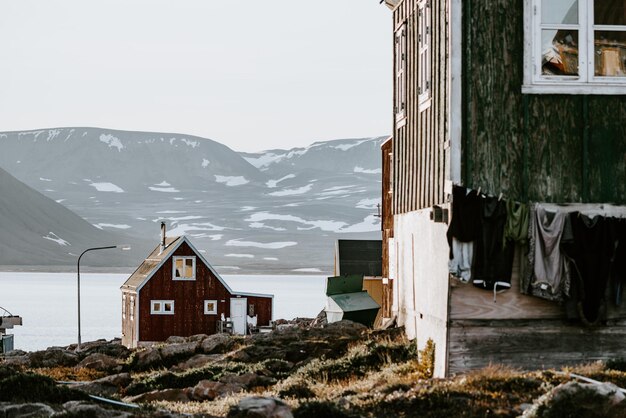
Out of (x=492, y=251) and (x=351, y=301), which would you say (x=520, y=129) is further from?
(x=351, y=301)

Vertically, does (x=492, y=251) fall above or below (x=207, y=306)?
above

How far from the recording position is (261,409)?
1427 cm

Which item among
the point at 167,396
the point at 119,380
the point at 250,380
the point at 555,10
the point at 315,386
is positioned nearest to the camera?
the point at 555,10

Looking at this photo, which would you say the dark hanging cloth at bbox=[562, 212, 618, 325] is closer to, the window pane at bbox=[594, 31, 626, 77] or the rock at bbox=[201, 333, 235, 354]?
the window pane at bbox=[594, 31, 626, 77]

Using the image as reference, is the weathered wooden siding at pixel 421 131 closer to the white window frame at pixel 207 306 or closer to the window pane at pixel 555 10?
the window pane at pixel 555 10

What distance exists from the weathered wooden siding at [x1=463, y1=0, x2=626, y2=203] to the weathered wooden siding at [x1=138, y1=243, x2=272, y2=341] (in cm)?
4856

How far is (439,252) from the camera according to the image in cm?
1862

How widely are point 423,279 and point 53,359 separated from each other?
17854mm

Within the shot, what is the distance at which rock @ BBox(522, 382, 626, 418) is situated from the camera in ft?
44.6

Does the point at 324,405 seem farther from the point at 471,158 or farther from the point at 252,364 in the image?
the point at 252,364

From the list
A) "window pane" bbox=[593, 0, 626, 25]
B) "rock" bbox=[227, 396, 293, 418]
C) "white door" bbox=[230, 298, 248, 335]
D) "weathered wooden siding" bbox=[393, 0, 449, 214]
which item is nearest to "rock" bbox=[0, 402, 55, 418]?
"rock" bbox=[227, 396, 293, 418]

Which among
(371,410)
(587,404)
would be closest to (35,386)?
(371,410)

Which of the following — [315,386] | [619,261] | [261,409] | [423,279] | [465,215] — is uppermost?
[465,215]

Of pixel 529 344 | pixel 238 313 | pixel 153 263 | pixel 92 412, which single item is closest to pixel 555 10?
pixel 529 344
